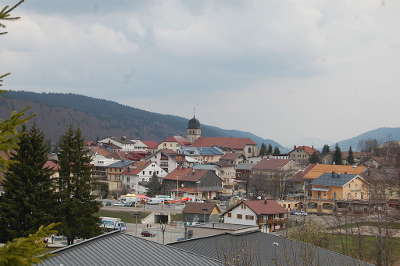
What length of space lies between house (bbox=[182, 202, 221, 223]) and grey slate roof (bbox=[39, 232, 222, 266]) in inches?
1308

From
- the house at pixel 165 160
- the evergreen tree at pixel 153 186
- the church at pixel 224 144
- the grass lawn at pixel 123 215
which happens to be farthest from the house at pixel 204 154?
the grass lawn at pixel 123 215

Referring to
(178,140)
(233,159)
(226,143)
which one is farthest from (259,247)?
(178,140)

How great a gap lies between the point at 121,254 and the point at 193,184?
57002mm

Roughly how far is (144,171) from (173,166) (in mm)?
10413

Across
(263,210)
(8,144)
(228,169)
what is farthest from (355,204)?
(8,144)

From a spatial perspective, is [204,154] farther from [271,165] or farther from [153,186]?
[153,186]

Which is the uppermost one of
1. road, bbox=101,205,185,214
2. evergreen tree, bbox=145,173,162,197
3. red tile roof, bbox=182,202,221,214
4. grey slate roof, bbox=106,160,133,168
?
grey slate roof, bbox=106,160,133,168

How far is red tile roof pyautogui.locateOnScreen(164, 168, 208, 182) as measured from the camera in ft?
Answer: 231

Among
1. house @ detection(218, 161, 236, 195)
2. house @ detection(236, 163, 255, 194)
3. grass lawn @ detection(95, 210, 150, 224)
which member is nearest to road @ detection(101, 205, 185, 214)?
grass lawn @ detection(95, 210, 150, 224)

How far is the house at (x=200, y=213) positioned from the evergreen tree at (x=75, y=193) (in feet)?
70.2

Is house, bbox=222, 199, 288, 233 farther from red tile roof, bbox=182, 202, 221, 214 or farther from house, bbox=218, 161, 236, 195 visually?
house, bbox=218, 161, 236, 195

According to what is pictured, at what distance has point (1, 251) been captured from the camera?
4441 millimetres

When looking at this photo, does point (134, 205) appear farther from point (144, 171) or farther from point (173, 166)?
point (173, 166)

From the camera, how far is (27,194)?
79.1ft
